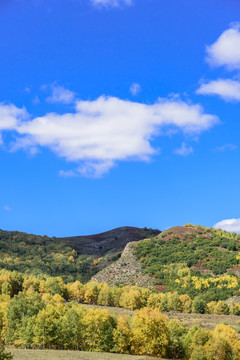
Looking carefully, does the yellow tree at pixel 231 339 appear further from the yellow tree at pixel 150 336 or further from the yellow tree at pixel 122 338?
the yellow tree at pixel 122 338

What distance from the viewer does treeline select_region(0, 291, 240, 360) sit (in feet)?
272

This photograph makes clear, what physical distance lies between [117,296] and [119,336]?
65262mm

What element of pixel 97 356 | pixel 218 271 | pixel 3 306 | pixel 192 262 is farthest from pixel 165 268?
pixel 97 356

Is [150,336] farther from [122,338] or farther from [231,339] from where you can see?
[231,339]

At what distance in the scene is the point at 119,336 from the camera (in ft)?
280

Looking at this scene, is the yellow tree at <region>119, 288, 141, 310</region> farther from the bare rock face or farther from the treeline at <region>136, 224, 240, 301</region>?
the bare rock face

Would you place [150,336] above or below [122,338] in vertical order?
above

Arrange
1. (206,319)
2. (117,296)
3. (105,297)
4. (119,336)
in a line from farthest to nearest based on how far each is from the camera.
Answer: (117,296), (105,297), (206,319), (119,336)

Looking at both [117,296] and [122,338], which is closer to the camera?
[122,338]

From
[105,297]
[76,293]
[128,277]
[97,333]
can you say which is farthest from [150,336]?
[128,277]

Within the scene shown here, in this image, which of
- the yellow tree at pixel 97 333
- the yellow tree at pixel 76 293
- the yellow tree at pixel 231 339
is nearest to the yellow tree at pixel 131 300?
the yellow tree at pixel 76 293

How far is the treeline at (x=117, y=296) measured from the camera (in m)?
142

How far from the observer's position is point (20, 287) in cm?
15762

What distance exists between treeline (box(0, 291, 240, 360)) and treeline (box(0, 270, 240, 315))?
50617 mm
